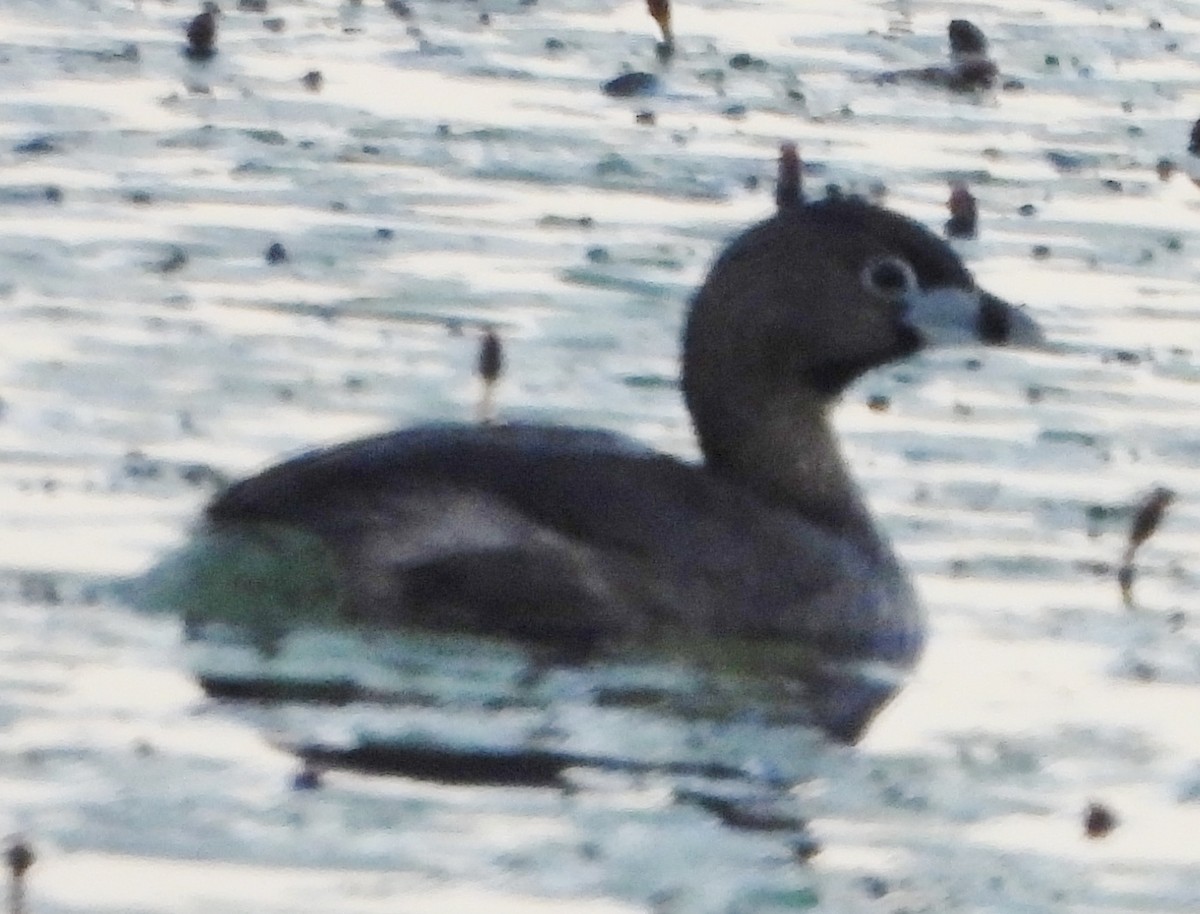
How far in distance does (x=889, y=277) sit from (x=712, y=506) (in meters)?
0.90

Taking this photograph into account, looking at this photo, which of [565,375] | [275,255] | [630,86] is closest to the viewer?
[565,375]

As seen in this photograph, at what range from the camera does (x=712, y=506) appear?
1144cm

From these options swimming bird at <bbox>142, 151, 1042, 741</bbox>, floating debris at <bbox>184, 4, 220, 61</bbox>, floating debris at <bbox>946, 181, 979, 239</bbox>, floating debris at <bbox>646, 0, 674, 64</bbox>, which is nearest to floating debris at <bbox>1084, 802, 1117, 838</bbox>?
swimming bird at <bbox>142, 151, 1042, 741</bbox>

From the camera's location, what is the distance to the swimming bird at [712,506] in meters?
10.9

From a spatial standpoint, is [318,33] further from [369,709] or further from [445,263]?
[369,709]

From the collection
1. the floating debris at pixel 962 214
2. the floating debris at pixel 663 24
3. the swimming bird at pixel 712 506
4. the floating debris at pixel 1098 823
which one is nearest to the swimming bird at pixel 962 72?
the floating debris at pixel 663 24

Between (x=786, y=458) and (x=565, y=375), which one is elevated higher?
(x=786, y=458)

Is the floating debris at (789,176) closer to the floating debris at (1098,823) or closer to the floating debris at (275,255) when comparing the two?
the floating debris at (275,255)

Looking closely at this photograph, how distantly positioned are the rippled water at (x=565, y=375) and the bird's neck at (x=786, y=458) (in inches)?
12.7

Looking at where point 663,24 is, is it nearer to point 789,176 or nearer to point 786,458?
point 789,176

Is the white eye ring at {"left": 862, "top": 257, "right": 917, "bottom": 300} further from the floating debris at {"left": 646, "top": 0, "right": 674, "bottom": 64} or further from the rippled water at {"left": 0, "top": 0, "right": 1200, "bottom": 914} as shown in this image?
the floating debris at {"left": 646, "top": 0, "right": 674, "bottom": 64}

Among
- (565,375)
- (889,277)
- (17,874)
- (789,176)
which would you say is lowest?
(565,375)

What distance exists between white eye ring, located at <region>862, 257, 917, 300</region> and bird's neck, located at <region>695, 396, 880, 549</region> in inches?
12.2

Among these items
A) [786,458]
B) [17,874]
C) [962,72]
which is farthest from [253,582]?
[962,72]
